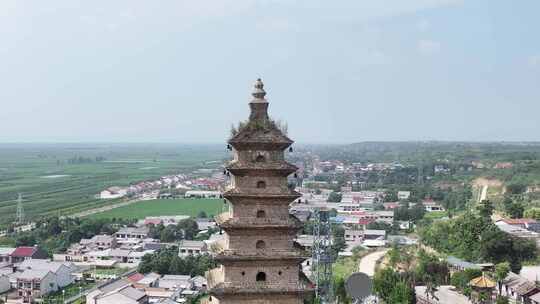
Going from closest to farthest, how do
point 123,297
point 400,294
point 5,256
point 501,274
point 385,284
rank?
point 400,294 → point 385,284 → point 123,297 → point 501,274 → point 5,256

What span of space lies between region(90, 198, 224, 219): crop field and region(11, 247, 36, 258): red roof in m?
34.5

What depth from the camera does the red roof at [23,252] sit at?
62388 mm

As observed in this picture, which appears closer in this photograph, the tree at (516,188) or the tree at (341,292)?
the tree at (341,292)

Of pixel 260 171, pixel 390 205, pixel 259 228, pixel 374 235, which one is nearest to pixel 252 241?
pixel 259 228

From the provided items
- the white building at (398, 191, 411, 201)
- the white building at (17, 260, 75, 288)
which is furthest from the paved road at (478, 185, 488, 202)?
the white building at (17, 260, 75, 288)

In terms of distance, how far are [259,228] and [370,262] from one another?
47.3 metres

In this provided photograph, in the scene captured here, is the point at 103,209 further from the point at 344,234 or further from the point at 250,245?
the point at 250,245

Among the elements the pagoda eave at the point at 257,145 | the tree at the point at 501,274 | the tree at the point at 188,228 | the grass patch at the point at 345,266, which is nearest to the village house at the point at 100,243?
the tree at the point at 188,228

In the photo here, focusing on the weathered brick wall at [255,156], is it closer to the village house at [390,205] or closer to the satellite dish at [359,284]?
the satellite dish at [359,284]

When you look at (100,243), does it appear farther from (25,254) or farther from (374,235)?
(374,235)

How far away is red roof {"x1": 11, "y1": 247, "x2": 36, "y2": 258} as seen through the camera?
6239 cm

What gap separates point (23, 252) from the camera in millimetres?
62844

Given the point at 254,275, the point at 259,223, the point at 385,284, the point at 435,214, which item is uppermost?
the point at 259,223

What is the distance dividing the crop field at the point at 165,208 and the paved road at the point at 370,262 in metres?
36.4
